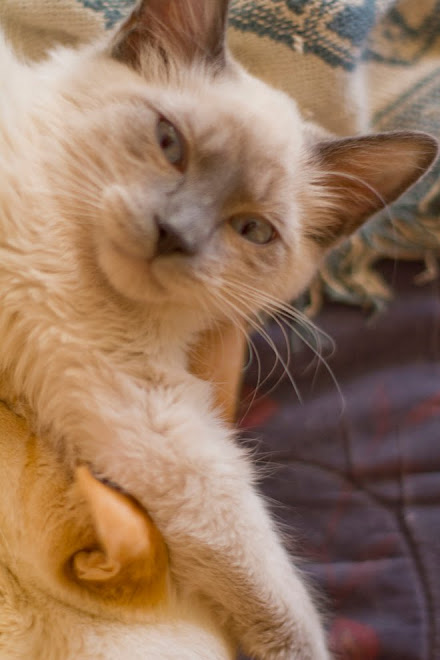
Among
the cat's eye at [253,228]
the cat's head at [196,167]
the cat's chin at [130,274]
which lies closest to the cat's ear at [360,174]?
the cat's head at [196,167]

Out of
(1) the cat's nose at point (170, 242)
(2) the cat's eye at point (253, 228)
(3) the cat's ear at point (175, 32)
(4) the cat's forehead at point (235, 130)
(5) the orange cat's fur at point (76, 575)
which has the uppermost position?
(3) the cat's ear at point (175, 32)

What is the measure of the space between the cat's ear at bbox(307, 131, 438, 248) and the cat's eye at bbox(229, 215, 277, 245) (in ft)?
0.44

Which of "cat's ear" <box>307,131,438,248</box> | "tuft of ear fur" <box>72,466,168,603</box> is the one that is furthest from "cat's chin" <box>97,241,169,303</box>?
"cat's ear" <box>307,131,438,248</box>

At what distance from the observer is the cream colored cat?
2.43ft

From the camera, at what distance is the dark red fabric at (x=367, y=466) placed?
1058 mm

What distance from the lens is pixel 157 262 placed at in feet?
2.43

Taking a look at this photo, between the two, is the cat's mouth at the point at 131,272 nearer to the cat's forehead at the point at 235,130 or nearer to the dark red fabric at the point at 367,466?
the cat's forehead at the point at 235,130

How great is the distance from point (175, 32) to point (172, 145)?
237 millimetres

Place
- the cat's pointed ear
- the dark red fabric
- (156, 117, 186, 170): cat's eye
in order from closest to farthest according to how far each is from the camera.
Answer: the cat's pointed ear, (156, 117, 186, 170): cat's eye, the dark red fabric

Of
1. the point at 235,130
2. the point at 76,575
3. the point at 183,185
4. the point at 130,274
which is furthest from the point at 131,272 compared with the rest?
the point at 76,575

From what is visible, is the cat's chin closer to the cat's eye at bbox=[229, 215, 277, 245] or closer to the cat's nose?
the cat's nose

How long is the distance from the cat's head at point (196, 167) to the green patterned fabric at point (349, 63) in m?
0.18

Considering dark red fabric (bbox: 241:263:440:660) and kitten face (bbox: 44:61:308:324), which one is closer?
kitten face (bbox: 44:61:308:324)

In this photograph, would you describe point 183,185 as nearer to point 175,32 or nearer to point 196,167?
point 196,167
